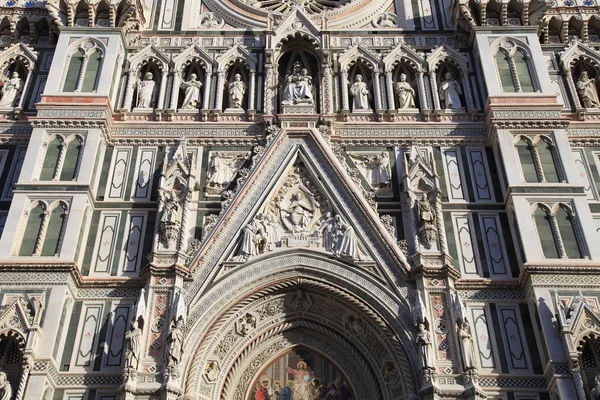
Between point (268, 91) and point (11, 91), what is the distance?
4.93 meters

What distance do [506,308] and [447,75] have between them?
5.23 metres

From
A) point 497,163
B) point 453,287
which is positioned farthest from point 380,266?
point 497,163

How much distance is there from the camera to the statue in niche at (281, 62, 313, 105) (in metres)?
15.8

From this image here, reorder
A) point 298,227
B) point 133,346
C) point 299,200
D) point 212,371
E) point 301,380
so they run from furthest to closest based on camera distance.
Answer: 1. point 299,200
2. point 298,227
3. point 301,380
4. point 212,371
5. point 133,346

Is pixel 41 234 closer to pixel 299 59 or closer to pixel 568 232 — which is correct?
pixel 299 59

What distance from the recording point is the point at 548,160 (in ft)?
48.1

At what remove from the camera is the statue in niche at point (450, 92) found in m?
16.0

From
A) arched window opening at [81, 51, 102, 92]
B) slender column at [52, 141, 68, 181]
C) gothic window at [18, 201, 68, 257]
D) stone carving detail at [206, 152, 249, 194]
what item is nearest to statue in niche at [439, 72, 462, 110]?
stone carving detail at [206, 152, 249, 194]

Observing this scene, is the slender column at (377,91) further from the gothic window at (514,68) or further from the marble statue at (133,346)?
the marble statue at (133,346)

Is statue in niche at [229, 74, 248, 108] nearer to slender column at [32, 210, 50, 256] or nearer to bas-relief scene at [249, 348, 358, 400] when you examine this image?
slender column at [32, 210, 50, 256]

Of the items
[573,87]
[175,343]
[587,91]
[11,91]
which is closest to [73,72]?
[11,91]

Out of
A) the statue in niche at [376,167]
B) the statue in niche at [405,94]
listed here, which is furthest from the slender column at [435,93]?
the statue in niche at [376,167]

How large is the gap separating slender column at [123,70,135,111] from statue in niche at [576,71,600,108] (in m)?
8.51

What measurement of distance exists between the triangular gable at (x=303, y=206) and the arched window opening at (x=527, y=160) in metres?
2.66
